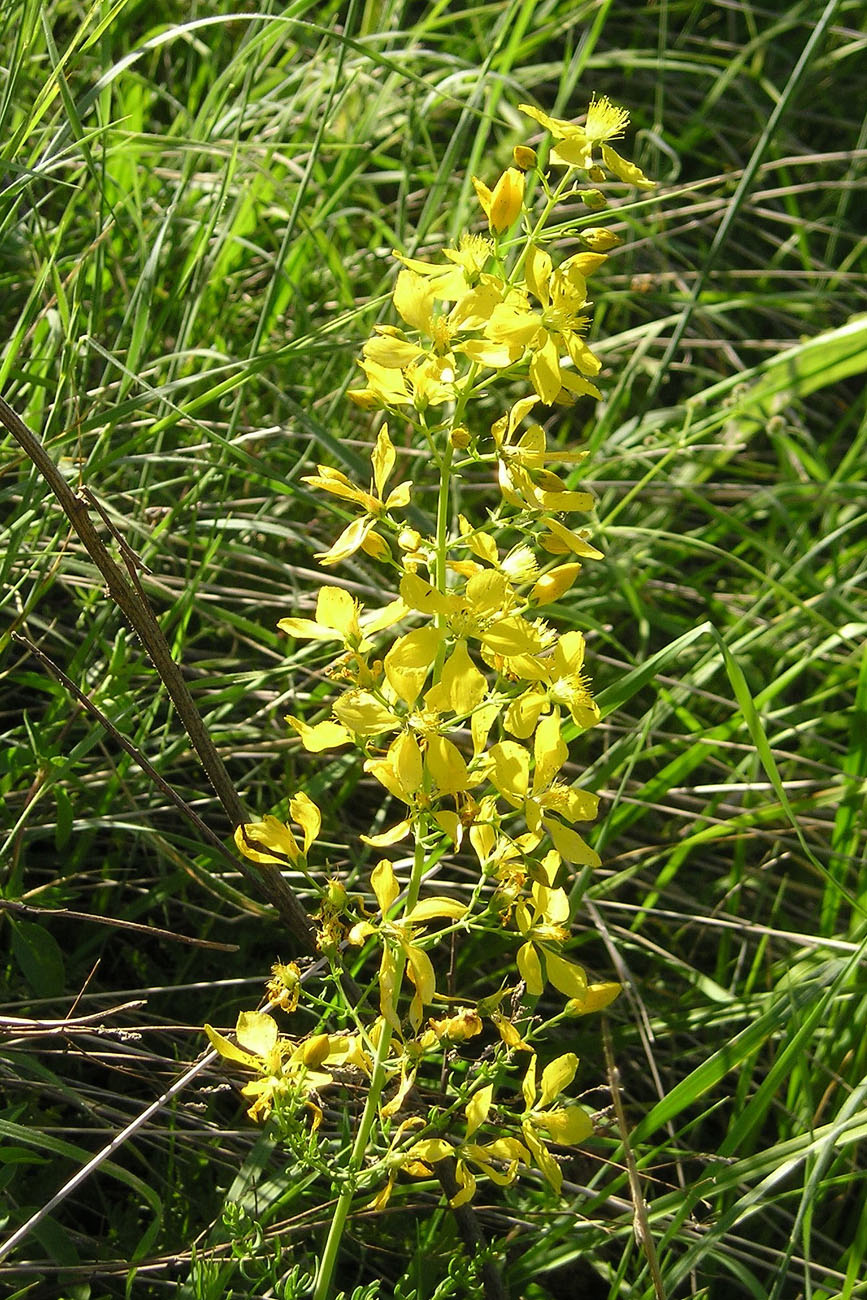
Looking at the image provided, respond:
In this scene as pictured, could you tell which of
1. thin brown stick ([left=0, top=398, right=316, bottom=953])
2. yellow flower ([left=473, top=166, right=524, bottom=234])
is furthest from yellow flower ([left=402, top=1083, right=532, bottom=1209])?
yellow flower ([left=473, top=166, right=524, bottom=234])

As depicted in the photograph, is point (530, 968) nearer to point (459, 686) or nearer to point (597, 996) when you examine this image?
point (597, 996)

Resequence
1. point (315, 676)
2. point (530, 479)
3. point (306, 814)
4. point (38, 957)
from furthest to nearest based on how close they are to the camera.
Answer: point (315, 676) → point (38, 957) → point (306, 814) → point (530, 479)

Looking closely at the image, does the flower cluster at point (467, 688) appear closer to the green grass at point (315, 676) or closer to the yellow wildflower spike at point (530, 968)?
the yellow wildflower spike at point (530, 968)

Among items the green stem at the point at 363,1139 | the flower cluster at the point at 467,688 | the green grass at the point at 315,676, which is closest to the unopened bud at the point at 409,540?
the flower cluster at the point at 467,688

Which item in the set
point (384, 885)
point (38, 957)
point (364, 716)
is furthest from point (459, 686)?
point (38, 957)

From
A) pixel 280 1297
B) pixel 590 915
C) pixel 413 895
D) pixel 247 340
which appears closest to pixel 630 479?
pixel 247 340

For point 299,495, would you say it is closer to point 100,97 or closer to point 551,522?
point 100,97
